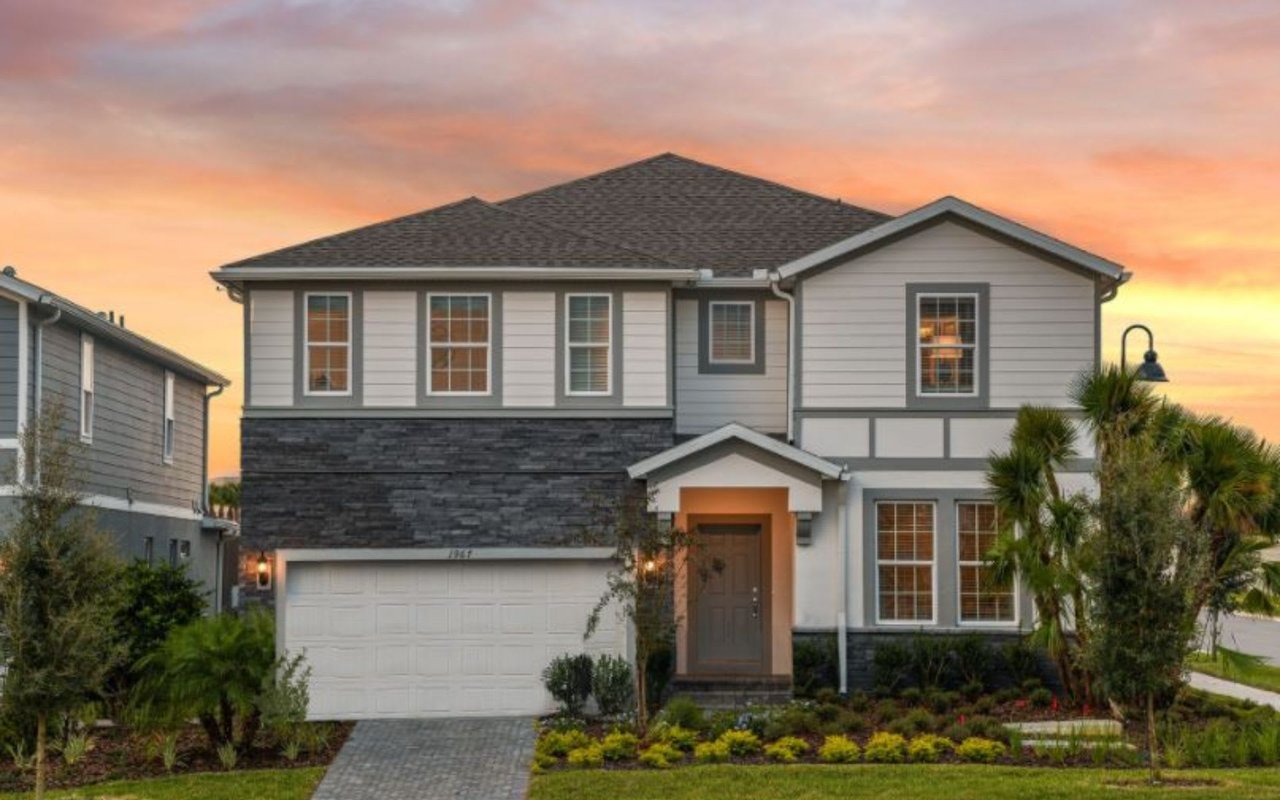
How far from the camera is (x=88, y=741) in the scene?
2181 centimetres

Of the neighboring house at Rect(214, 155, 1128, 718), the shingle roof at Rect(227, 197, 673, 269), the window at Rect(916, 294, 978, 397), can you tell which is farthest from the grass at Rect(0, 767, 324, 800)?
the window at Rect(916, 294, 978, 397)

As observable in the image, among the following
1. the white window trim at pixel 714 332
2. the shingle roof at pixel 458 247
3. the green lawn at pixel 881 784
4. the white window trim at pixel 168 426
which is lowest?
the green lawn at pixel 881 784

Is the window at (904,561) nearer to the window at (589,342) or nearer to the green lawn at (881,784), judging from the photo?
the window at (589,342)

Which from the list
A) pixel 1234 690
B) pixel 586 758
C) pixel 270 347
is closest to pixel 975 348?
pixel 1234 690

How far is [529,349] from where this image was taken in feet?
82.1

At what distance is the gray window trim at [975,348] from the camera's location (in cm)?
2484

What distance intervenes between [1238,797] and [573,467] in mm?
10541

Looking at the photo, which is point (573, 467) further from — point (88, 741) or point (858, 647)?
point (88, 741)

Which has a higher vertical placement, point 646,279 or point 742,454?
point 646,279

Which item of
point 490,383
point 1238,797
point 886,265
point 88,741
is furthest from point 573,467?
point 1238,797

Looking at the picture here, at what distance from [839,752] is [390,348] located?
29.2ft

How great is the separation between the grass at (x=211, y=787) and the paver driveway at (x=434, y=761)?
0.28 meters

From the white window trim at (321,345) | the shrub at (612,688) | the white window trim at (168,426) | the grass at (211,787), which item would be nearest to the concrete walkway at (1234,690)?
the shrub at (612,688)

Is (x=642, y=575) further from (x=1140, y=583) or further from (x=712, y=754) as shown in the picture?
(x=1140, y=583)
